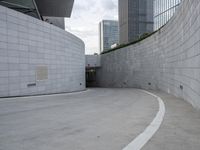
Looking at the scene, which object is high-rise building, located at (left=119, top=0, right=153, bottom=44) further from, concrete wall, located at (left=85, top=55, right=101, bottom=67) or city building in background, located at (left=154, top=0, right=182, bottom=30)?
concrete wall, located at (left=85, top=55, right=101, bottom=67)

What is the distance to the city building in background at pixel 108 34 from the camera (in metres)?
102

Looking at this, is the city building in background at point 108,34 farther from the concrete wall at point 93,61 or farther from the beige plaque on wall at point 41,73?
the beige plaque on wall at point 41,73

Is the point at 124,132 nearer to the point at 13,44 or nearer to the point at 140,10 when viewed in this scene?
the point at 13,44

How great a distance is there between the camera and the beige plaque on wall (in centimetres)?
1534

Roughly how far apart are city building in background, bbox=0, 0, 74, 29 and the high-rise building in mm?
48205

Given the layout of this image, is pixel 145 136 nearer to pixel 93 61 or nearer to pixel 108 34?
pixel 93 61

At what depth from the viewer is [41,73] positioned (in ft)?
51.9

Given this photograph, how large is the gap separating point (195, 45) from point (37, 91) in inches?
445

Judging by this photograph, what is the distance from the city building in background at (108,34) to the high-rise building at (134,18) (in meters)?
12.3

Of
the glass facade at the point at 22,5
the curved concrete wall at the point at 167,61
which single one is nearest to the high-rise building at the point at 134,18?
the curved concrete wall at the point at 167,61

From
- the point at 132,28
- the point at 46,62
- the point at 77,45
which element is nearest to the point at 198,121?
the point at 46,62

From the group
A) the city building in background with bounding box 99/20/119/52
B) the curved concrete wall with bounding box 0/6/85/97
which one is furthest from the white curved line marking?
the city building in background with bounding box 99/20/119/52

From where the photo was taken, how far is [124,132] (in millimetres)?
4809

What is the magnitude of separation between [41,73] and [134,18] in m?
78.2
